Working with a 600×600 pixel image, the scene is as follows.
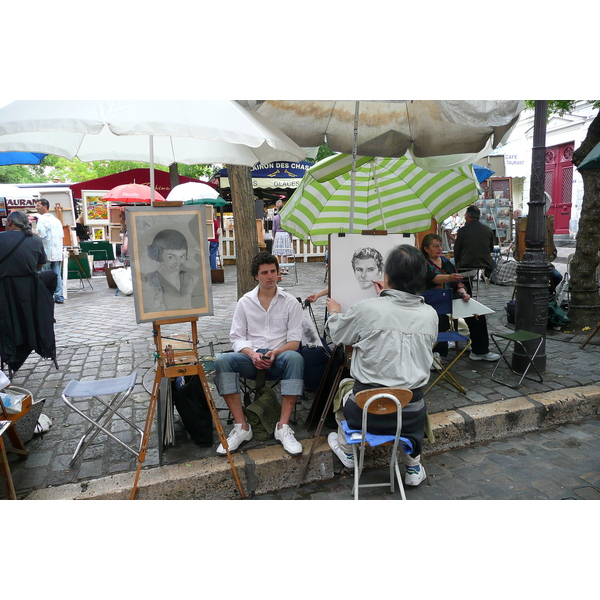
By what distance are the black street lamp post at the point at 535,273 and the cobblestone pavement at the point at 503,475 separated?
105cm

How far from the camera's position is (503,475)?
3.13 metres

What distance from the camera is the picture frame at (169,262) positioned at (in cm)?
289

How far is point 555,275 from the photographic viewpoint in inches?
255

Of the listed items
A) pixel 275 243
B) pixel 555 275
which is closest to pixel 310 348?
pixel 555 275

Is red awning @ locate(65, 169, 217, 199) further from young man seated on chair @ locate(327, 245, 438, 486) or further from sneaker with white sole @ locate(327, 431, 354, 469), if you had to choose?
young man seated on chair @ locate(327, 245, 438, 486)

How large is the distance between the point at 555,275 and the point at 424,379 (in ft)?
15.6

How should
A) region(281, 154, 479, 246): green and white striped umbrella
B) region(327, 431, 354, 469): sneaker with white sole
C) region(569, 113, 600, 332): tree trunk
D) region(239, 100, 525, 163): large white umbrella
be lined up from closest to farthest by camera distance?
region(327, 431, 354, 469): sneaker with white sole < region(239, 100, 525, 163): large white umbrella < region(281, 154, 479, 246): green and white striped umbrella < region(569, 113, 600, 332): tree trunk

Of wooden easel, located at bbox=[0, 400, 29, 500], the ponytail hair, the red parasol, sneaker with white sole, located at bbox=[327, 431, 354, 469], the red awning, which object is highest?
the red awning

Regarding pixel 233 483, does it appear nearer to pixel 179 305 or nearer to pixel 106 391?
pixel 106 391

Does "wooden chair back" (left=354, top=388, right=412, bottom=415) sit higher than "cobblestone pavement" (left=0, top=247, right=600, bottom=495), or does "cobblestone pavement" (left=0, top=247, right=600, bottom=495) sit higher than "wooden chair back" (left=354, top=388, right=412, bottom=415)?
"wooden chair back" (left=354, top=388, right=412, bottom=415)

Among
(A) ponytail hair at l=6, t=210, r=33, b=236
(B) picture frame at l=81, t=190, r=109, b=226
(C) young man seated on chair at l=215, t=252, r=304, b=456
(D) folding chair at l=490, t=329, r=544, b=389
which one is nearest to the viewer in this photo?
(C) young man seated on chair at l=215, t=252, r=304, b=456

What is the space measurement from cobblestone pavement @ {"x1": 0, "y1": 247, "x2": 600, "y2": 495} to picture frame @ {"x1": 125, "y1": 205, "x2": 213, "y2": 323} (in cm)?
105

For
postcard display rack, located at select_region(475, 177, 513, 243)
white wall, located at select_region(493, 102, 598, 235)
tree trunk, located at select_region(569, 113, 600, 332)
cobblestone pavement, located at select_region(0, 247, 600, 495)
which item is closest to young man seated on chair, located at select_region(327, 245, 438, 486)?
cobblestone pavement, located at select_region(0, 247, 600, 495)

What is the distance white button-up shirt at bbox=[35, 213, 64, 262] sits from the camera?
8.35 metres
